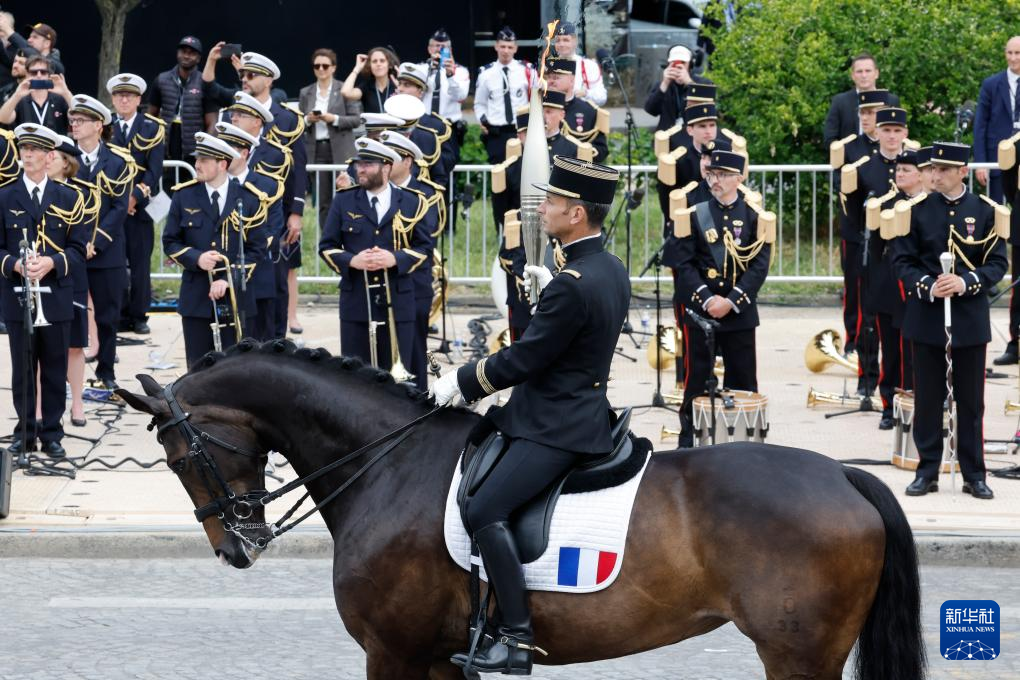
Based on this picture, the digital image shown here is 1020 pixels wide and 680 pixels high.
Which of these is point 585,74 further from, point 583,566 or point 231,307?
point 583,566

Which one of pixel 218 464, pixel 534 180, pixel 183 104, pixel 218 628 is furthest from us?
pixel 183 104

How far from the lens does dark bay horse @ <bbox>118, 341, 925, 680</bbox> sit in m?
5.74

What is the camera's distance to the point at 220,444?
6188mm

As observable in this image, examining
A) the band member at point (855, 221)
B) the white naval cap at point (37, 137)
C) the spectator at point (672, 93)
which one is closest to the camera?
the white naval cap at point (37, 137)

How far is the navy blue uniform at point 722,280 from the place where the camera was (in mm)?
11648

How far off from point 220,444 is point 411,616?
0.98m

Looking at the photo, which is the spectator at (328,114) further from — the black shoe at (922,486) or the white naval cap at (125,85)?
the black shoe at (922,486)

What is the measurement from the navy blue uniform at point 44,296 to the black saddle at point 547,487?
6.35 m

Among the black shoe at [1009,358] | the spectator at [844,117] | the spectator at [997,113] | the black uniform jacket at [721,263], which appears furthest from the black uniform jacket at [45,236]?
the spectator at [997,113]

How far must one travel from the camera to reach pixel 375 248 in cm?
1212

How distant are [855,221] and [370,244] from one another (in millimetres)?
4444

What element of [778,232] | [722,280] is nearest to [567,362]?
[722,280]

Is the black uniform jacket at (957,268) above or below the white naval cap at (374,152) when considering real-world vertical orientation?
below

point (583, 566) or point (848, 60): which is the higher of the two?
point (848, 60)
